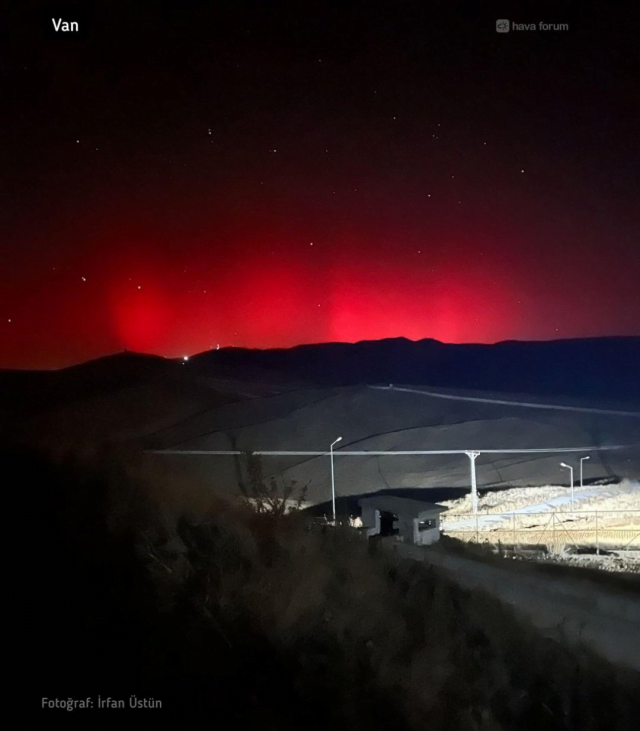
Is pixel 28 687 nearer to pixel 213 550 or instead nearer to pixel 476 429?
pixel 213 550

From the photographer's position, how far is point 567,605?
8688 mm

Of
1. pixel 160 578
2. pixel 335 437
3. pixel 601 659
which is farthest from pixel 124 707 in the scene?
pixel 335 437

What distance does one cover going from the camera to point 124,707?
3801mm

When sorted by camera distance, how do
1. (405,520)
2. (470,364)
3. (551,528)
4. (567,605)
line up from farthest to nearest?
(470,364) → (551,528) → (405,520) → (567,605)

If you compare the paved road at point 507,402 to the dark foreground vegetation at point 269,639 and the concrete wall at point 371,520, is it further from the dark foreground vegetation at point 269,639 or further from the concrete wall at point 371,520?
the dark foreground vegetation at point 269,639

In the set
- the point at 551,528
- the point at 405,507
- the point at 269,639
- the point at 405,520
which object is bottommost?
the point at 551,528

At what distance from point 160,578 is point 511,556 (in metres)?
10.2

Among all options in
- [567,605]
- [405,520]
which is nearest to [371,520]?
[405,520]

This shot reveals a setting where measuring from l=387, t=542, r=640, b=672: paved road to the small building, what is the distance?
2.94 m

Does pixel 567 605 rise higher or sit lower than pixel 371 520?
lower

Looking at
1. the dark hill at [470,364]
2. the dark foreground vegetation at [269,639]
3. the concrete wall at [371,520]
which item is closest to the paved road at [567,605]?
the dark foreground vegetation at [269,639]

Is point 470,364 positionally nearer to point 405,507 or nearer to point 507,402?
point 507,402

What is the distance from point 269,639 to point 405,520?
10518mm

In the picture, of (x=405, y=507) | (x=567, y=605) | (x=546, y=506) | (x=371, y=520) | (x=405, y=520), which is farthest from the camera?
(x=546, y=506)
